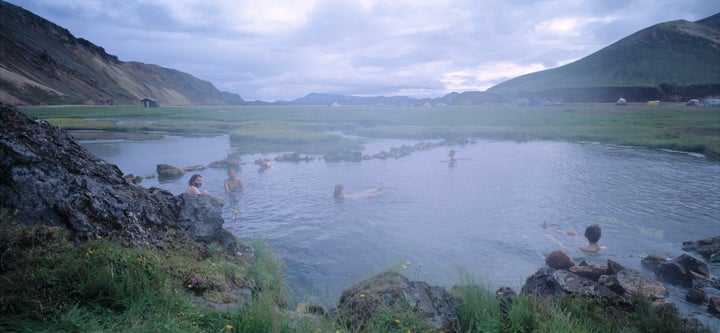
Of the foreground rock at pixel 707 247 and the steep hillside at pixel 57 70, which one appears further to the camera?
the steep hillside at pixel 57 70

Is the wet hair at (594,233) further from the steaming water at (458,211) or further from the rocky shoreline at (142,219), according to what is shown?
the rocky shoreline at (142,219)

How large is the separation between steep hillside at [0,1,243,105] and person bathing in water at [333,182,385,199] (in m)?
58.7

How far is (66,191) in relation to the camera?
6043mm

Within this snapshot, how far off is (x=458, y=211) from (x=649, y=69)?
13332cm

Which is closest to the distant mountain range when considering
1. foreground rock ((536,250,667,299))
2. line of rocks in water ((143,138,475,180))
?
line of rocks in water ((143,138,475,180))

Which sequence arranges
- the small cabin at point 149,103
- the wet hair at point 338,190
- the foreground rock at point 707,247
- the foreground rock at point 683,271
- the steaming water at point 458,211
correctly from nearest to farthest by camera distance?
the foreground rock at point 683,271, the foreground rock at point 707,247, the steaming water at point 458,211, the wet hair at point 338,190, the small cabin at point 149,103

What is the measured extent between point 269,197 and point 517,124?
1615 inches

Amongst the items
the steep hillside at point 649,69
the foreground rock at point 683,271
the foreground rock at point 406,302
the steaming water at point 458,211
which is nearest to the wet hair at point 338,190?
the steaming water at point 458,211

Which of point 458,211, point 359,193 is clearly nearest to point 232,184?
point 359,193

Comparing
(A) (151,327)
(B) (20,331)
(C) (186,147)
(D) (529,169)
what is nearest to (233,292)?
(A) (151,327)

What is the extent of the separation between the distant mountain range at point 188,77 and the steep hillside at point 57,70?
19 cm

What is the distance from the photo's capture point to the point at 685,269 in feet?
29.5

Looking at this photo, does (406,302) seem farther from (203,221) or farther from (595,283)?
(203,221)

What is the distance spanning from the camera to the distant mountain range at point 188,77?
235ft
